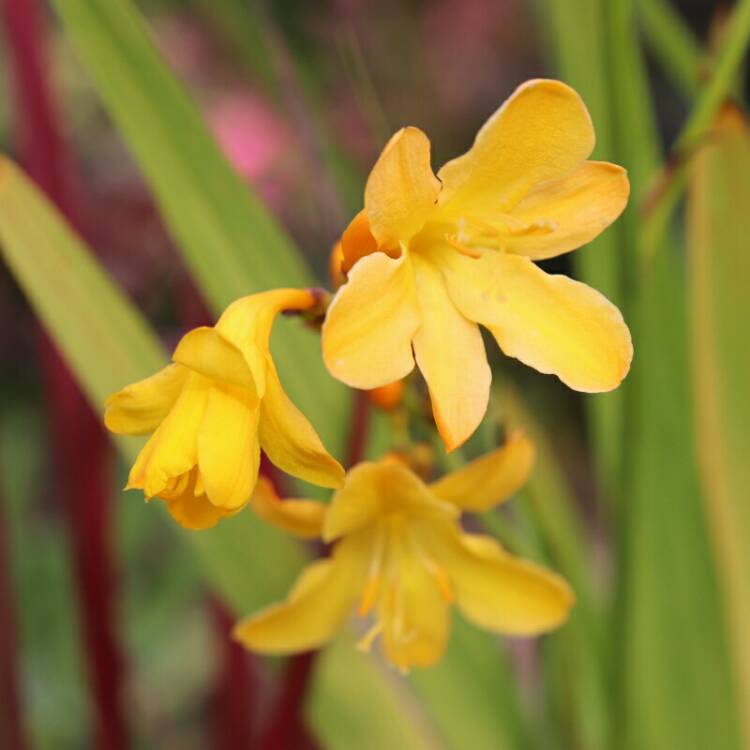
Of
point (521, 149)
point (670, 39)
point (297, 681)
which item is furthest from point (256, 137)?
point (521, 149)

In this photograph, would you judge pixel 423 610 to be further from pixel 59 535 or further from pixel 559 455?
pixel 559 455

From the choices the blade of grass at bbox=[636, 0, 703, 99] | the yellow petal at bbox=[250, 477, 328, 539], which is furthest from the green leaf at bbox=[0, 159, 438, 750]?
the blade of grass at bbox=[636, 0, 703, 99]

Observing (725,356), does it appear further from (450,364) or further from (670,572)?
(450,364)

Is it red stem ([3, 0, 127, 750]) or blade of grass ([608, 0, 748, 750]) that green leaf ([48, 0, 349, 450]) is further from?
blade of grass ([608, 0, 748, 750])

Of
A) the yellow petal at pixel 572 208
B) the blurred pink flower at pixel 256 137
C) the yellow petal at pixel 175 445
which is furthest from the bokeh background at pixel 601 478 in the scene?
the blurred pink flower at pixel 256 137

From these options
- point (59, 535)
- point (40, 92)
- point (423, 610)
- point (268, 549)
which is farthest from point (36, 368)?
point (423, 610)

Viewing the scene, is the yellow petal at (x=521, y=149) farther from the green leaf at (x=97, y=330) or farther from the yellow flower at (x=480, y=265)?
the green leaf at (x=97, y=330)
